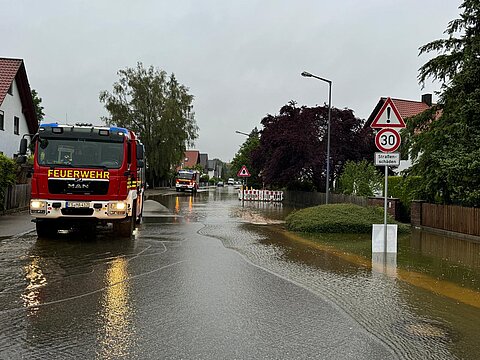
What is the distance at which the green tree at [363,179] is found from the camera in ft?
81.5

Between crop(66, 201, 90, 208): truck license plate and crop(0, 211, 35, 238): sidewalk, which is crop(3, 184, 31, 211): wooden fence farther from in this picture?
crop(66, 201, 90, 208): truck license plate

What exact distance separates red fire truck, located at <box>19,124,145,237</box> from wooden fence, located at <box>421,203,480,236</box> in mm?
9928

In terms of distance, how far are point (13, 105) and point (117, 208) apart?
849 inches

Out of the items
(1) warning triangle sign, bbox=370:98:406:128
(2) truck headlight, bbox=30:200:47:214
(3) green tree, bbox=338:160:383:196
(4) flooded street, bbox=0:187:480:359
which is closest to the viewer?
(4) flooded street, bbox=0:187:480:359

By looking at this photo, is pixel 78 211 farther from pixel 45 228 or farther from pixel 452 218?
pixel 452 218

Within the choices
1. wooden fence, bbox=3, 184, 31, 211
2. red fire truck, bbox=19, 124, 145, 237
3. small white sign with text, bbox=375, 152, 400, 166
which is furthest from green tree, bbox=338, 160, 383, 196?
wooden fence, bbox=3, 184, 31, 211

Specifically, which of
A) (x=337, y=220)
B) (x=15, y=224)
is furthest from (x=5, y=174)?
(x=337, y=220)

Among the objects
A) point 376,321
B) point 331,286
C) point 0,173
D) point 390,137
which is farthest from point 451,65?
point 0,173

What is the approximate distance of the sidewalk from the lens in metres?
15.1

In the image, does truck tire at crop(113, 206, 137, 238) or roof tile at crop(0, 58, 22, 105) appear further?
roof tile at crop(0, 58, 22, 105)

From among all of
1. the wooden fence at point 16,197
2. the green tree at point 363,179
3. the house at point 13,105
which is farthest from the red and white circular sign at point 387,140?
the house at point 13,105

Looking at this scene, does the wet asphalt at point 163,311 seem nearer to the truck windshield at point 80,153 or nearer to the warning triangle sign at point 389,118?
the truck windshield at point 80,153

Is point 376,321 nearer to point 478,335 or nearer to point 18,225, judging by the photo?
point 478,335

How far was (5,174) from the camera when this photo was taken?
19672 millimetres
